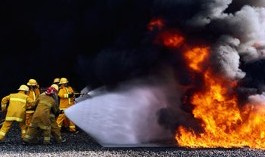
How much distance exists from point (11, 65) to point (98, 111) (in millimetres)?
8835

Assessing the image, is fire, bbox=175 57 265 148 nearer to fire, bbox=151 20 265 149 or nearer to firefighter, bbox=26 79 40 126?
fire, bbox=151 20 265 149

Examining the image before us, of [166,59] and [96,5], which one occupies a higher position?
[96,5]

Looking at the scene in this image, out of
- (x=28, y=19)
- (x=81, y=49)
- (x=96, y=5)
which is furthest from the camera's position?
(x=28, y=19)

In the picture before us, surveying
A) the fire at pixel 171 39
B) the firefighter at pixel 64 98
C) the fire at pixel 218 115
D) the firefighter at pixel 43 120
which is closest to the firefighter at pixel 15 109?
the firefighter at pixel 43 120

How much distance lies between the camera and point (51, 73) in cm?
2095

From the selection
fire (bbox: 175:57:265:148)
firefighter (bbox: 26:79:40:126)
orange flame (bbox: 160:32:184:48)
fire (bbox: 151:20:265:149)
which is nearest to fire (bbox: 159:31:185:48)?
orange flame (bbox: 160:32:184:48)

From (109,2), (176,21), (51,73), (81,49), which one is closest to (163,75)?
(176,21)

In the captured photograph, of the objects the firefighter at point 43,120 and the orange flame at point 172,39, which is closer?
the firefighter at point 43,120

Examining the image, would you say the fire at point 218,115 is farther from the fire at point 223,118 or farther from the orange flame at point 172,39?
the orange flame at point 172,39

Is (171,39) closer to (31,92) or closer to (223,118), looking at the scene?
(223,118)

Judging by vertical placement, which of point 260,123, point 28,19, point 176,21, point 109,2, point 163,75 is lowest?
point 260,123

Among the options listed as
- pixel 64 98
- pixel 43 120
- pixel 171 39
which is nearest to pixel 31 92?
pixel 64 98

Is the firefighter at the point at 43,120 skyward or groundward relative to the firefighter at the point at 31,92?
groundward

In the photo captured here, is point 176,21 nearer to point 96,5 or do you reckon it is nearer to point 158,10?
point 158,10
